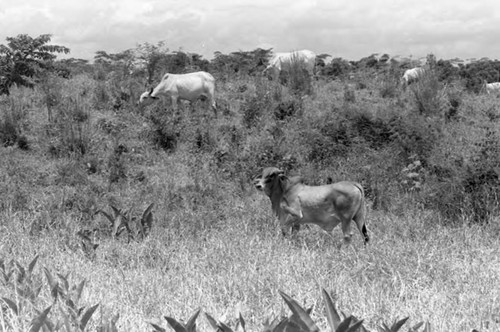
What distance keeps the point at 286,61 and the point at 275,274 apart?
12496 mm

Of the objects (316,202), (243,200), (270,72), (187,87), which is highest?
(187,87)

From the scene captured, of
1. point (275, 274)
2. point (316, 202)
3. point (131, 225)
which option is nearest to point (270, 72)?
point (316, 202)

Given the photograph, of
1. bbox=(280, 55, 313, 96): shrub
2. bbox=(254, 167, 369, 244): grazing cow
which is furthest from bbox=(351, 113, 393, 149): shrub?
bbox=(254, 167, 369, 244): grazing cow

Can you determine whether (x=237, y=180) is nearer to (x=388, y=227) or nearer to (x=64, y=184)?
(x=64, y=184)

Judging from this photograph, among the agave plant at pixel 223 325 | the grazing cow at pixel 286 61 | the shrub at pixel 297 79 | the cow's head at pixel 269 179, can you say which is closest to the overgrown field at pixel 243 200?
the shrub at pixel 297 79

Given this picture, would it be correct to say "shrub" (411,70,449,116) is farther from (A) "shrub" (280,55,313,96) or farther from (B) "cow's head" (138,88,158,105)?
(B) "cow's head" (138,88,158,105)

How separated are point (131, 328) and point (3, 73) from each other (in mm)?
9140

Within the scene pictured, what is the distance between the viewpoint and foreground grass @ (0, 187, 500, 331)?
360 cm

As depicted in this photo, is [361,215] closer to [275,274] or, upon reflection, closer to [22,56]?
[275,274]

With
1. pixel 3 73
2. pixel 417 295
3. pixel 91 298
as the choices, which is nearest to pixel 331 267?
pixel 417 295

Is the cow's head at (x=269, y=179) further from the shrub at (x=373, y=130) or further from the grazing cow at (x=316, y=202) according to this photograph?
the shrub at (x=373, y=130)

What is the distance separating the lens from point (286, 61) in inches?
642

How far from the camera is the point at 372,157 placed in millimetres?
10562

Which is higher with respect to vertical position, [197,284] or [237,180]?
[197,284]
